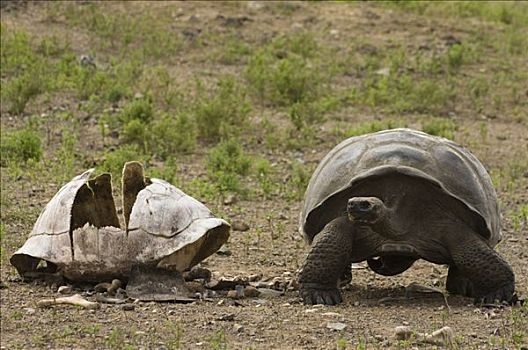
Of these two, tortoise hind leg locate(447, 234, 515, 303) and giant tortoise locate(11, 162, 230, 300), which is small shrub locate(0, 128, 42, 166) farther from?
tortoise hind leg locate(447, 234, 515, 303)

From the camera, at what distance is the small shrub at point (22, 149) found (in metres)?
9.98

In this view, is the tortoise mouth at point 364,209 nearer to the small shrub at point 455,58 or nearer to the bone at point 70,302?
the bone at point 70,302

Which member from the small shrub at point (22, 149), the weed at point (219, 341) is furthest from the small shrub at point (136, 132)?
Result: the weed at point (219, 341)

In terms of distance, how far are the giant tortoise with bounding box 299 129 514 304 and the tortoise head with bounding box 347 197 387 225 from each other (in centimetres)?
16

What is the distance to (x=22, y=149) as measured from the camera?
10.1 m

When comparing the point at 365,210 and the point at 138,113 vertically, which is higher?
the point at 365,210

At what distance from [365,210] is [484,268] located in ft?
2.51

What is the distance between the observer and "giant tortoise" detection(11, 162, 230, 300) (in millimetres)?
6363

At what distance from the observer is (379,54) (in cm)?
1545

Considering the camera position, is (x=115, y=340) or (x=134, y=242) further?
(x=134, y=242)

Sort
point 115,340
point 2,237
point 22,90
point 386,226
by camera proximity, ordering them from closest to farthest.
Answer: point 115,340 → point 386,226 → point 2,237 → point 22,90

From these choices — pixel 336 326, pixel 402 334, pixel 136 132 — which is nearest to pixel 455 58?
Answer: pixel 136 132

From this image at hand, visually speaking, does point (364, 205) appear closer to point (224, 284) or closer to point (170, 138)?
point (224, 284)

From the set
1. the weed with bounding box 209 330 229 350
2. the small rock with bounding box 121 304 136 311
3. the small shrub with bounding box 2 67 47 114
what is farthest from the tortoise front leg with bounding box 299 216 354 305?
the small shrub with bounding box 2 67 47 114
